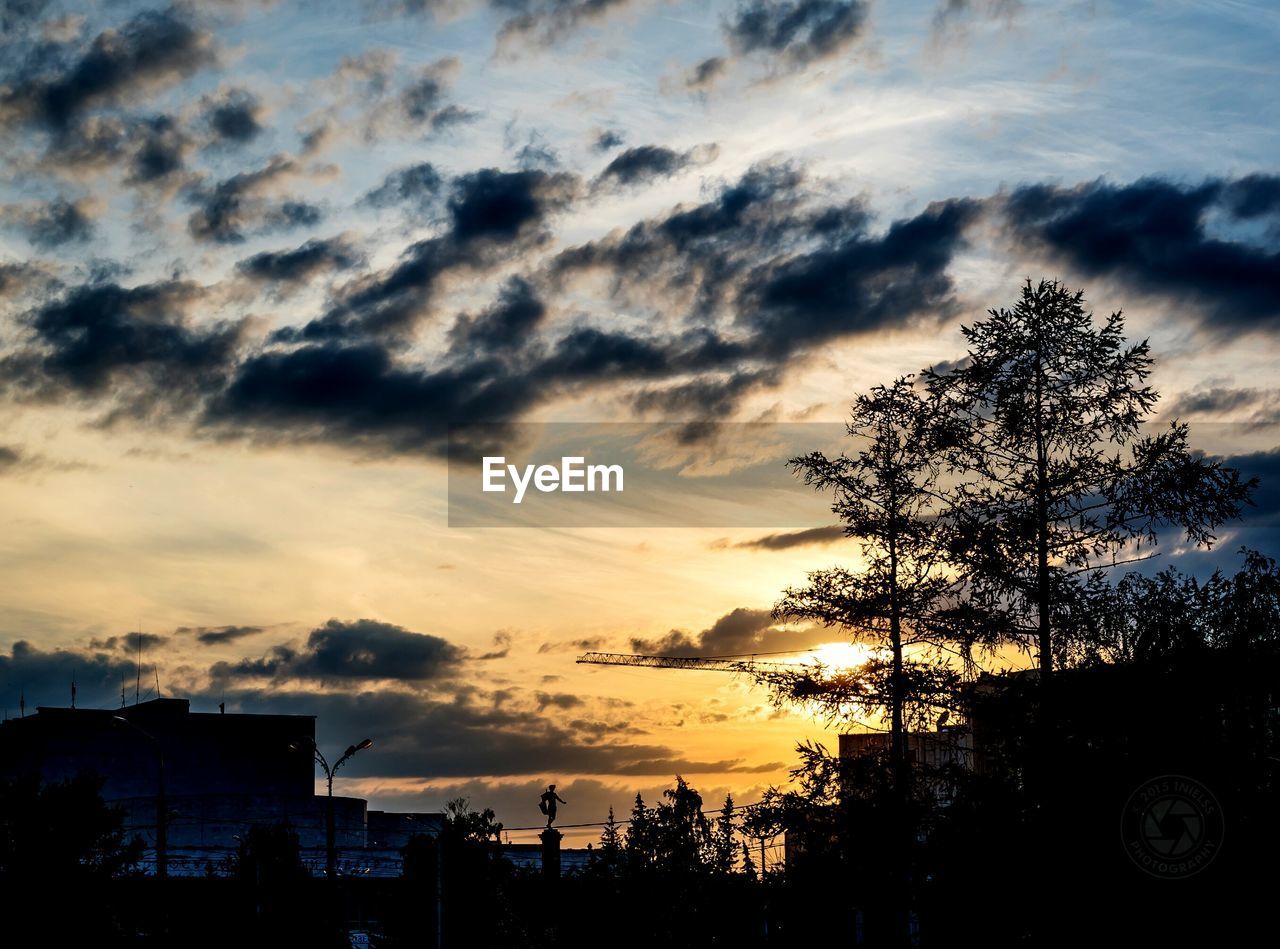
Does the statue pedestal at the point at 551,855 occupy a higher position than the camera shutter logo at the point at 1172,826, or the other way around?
the camera shutter logo at the point at 1172,826

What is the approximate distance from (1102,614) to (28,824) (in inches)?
1234

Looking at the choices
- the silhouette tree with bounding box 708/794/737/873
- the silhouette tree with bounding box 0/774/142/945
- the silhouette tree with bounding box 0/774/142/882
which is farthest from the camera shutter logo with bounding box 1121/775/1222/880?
the silhouette tree with bounding box 0/774/142/882

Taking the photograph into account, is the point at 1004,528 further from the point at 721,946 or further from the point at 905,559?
the point at 721,946

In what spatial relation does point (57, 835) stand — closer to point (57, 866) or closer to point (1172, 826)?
point (57, 866)

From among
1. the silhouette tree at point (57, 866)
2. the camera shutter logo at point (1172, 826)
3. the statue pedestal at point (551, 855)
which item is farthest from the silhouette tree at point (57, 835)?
the camera shutter logo at point (1172, 826)

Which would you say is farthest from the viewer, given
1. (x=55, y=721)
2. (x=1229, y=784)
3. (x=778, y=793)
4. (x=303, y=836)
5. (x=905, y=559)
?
(x=303, y=836)

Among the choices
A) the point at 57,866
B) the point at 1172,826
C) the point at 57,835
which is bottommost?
the point at 57,866

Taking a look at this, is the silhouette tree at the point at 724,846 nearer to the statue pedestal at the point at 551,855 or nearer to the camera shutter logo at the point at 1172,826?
the statue pedestal at the point at 551,855

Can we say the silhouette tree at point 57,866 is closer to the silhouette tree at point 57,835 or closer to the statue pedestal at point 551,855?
the silhouette tree at point 57,835

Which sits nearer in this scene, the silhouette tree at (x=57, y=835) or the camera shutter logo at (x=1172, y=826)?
the camera shutter logo at (x=1172, y=826)

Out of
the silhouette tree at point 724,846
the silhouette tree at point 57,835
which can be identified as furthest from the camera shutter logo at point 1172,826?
the silhouette tree at point 57,835

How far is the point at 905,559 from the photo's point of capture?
119 ft

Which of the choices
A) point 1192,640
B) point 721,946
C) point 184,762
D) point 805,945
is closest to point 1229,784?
point 1192,640

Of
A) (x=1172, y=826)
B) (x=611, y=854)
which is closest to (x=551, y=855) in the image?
(x=611, y=854)
